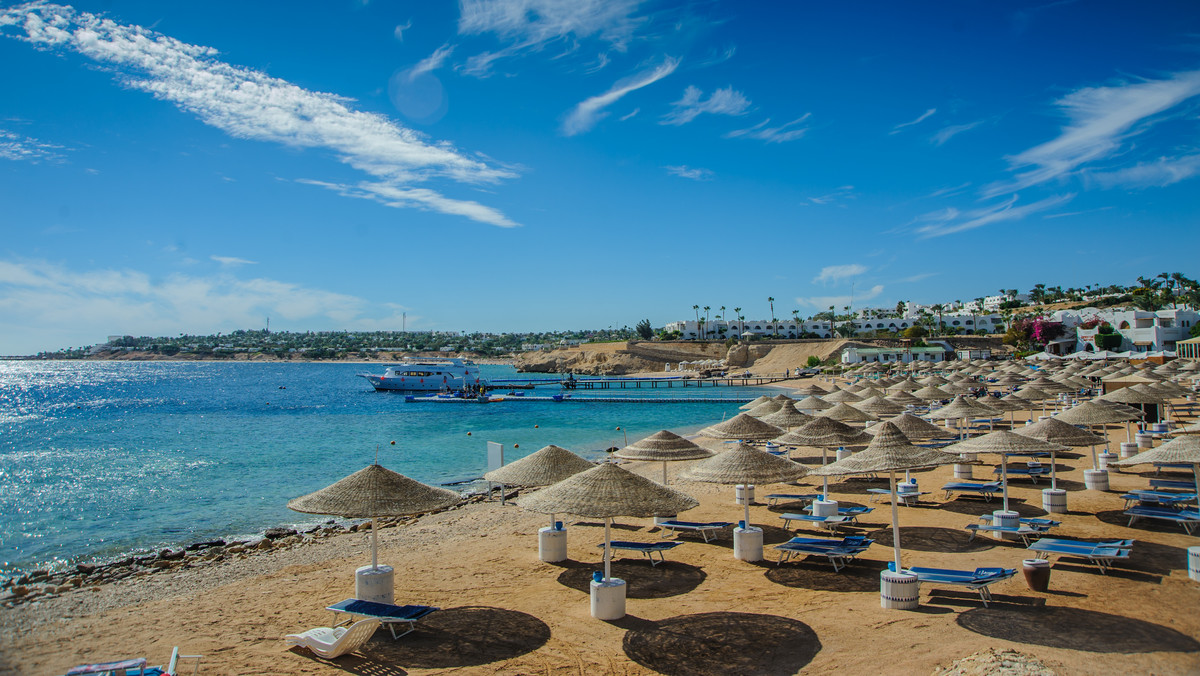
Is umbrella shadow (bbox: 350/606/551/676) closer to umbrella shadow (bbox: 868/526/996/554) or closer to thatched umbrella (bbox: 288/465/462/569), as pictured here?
thatched umbrella (bbox: 288/465/462/569)

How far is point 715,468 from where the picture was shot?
10.8 meters

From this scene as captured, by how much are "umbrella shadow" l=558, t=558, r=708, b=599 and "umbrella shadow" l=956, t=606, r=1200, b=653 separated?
3860mm

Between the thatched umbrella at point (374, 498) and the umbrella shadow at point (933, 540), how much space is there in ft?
26.3

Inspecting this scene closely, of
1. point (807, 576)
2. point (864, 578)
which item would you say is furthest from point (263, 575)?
point (864, 578)

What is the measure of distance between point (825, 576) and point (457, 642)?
5.66m

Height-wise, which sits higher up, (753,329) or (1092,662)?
(753,329)

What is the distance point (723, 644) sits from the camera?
7.75 meters

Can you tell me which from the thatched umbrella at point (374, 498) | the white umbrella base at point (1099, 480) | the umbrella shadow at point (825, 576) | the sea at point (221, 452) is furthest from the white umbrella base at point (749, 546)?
the sea at point (221, 452)

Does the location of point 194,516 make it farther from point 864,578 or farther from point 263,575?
point 864,578

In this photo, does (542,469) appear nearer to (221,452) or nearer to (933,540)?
(933,540)

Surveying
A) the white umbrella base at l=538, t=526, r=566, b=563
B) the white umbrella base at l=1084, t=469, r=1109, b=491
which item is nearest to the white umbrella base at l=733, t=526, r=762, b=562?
the white umbrella base at l=538, t=526, r=566, b=563

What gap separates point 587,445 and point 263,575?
75.3ft

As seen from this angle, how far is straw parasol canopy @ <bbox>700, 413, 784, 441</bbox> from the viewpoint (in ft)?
50.6

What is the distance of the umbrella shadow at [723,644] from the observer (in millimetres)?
7172
